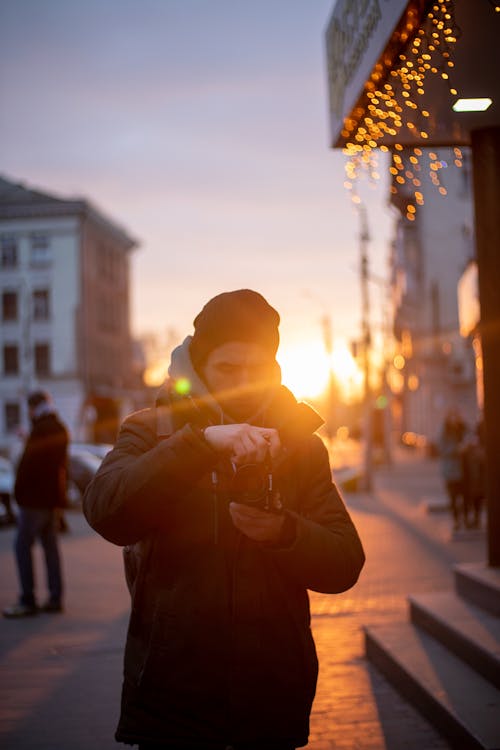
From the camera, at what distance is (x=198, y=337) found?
273 cm

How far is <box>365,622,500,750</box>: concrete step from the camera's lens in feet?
15.9

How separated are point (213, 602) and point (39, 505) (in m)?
6.82

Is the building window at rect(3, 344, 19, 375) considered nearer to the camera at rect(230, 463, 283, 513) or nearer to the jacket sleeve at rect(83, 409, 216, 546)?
the jacket sleeve at rect(83, 409, 216, 546)

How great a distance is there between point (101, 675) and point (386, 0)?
4497 millimetres

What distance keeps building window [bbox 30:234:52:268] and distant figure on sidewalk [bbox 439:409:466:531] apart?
150ft

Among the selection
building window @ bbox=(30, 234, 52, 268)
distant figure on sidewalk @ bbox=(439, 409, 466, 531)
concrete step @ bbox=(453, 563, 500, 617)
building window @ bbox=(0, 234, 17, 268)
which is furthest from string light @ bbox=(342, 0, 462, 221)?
building window @ bbox=(0, 234, 17, 268)

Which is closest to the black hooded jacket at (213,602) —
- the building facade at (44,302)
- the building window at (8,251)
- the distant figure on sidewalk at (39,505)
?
the distant figure on sidewalk at (39,505)

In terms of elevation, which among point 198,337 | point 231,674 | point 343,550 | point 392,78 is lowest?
point 231,674

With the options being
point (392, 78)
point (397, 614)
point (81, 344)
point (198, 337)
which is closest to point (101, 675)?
point (397, 614)

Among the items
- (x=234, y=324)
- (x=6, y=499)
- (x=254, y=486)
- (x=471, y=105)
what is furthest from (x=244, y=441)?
(x=6, y=499)

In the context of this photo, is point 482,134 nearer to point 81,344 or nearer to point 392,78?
point 392,78

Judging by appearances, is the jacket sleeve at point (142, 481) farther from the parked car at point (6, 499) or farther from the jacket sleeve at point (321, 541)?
the parked car at point (6, 499)

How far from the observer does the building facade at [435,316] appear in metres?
44.2

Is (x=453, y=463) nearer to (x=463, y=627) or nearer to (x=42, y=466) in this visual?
(x=42, y=466)
